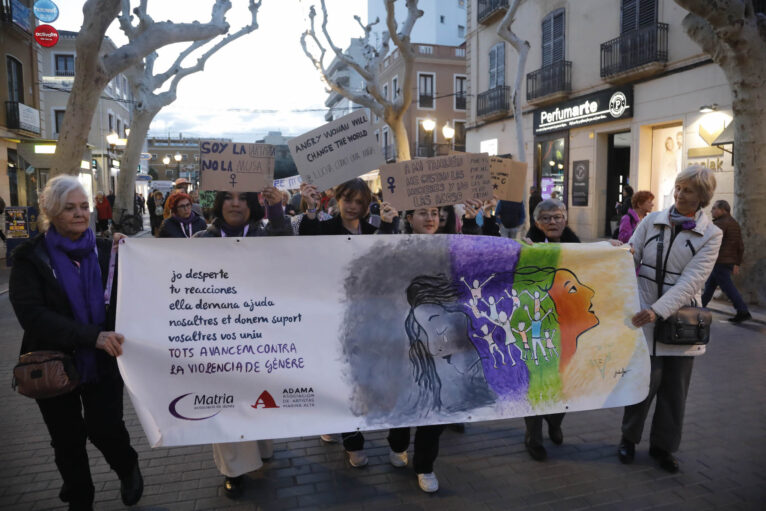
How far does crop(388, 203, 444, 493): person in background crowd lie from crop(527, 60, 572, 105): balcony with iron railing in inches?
639

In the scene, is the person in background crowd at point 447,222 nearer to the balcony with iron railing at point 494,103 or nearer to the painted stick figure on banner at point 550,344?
the painted stick figure on banner at point 550,344

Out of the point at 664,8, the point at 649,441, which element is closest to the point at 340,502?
the point at 649,441

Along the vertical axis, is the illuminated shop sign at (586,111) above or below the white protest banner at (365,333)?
above

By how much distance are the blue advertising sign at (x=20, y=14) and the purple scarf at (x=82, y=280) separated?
20.1 meters

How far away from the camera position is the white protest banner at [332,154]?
4.19 m

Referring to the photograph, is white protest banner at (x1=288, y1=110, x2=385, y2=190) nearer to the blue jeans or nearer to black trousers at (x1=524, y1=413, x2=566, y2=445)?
black trousers at (x1=524, y1=413, x2=566, y2=445)

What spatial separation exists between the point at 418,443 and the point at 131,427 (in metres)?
2.49

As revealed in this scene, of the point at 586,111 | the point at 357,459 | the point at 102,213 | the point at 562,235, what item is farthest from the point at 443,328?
the point at 102,213

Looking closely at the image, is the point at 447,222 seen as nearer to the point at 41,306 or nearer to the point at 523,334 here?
the point at 523,334

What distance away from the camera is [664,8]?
46.8 feet

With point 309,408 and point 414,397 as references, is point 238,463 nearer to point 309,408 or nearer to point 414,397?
point 309,408

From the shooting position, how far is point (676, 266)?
11.7ft

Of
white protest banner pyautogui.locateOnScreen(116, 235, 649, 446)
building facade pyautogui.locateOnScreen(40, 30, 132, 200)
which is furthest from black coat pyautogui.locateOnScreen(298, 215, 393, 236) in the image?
building facade pyautogui.locateOnScreen(40, 30, 132, 200)

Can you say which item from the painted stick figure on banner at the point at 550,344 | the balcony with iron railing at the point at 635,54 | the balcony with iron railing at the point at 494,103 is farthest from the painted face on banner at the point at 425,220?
the balcony with iron railing at the point at 494,103
